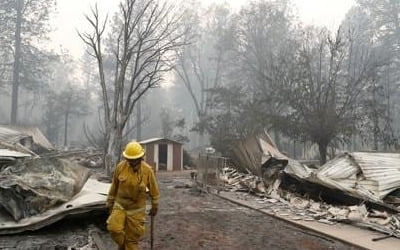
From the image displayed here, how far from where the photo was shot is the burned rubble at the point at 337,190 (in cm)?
984

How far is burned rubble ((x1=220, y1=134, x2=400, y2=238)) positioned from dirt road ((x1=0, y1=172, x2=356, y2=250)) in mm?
1257

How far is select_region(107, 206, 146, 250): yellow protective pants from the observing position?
5.30 metres

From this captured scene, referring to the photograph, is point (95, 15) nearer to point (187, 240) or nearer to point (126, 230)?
point (187, 240)

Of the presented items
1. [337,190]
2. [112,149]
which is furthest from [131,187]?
[112,149]

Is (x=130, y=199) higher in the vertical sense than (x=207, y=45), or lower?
lower

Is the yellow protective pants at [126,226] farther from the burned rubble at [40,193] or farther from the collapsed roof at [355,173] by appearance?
the collapsed roof at [355,173]

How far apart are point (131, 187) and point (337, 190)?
7.61 metres

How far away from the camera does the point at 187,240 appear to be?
8070 mm

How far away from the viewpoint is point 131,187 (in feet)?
17.8

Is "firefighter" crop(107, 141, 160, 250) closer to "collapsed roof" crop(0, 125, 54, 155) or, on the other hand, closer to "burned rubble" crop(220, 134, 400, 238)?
"burned rubble" crop(220, 134, 400, 238)

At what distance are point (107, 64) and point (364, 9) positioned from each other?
32.4 m

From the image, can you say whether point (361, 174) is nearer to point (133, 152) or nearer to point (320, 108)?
point (320, 108)

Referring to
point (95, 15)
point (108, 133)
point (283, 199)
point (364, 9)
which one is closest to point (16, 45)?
point (95, 15)

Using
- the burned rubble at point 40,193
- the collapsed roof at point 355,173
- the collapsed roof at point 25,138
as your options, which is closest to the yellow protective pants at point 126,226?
the burned rubble at point 40,193
